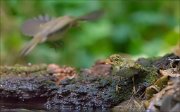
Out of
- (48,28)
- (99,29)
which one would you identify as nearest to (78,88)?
(48,28)

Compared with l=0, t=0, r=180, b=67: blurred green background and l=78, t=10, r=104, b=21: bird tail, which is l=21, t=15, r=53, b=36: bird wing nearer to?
l=78, t=10, r=104, b=21: bird tail

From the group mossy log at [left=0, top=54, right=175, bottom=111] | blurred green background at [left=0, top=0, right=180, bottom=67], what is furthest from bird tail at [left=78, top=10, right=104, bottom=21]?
blurred green background at [left=0, top=0, right=180, bottom=67]

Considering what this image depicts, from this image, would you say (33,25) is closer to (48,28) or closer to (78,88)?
(48,28)

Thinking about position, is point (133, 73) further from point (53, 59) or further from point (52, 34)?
point (53, 59)

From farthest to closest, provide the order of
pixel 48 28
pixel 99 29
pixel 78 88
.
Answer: pixel 99 29
pixel 48 28
pixel 78 88

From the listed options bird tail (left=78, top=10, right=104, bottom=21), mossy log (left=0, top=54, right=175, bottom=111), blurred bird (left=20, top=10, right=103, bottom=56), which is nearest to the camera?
mossy log (left=0, top=54, right=175, bottom=111)

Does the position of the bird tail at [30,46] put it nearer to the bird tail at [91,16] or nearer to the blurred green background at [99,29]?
the bird tail at [91,16]
